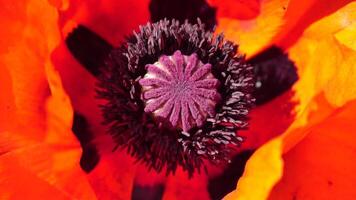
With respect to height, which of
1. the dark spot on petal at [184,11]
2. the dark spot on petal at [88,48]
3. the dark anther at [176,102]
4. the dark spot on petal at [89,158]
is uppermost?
the dark spot on petal at [184,11]

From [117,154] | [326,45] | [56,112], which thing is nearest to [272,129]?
[326,45]

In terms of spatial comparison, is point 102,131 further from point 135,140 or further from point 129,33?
point 129,33

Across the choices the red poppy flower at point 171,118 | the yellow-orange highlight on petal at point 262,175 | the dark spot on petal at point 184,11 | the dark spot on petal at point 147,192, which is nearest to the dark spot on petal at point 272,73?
the red poppy flower at point 171,118

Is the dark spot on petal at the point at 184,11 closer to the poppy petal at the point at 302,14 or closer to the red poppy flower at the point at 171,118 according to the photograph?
the red poppy flower at the point at 171,118

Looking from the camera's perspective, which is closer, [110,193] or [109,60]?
[110,193]

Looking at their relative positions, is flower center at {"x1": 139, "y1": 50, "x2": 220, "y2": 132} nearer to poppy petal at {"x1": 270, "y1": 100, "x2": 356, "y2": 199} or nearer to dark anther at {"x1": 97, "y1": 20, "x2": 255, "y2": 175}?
dark anther at {"x1": 97, "y1": 20, "x2": 255, "y2": 175}

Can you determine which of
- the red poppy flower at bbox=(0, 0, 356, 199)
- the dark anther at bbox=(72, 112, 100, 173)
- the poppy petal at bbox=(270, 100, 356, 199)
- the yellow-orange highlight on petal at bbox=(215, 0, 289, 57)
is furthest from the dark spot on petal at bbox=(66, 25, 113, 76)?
the poppy petal at bbox=(270, 100, 356, 199)

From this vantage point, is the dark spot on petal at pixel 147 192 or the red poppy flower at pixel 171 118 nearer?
the red poppy flower at pixel 171 118
